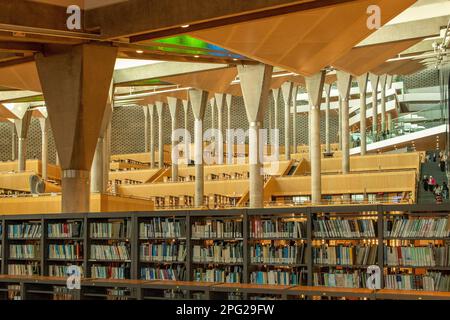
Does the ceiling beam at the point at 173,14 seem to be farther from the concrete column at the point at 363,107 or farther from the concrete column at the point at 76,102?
the concrete column at the point at 363,107

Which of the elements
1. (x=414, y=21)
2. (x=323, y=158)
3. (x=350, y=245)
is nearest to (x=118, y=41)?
(x=350, y=245)

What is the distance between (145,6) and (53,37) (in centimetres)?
239

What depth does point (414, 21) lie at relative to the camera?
21375mm

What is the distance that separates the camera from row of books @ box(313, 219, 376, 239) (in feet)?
30.5

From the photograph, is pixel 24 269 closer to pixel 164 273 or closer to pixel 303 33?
pixel 164 273

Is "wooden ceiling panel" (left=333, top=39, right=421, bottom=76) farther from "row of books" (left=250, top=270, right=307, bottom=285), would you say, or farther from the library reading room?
"row of books" (left=250, top=270, right=307, bottom=285)

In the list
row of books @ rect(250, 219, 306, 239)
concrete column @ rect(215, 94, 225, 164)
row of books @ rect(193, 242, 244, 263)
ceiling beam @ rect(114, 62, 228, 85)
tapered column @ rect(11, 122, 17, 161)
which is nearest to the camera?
row of books @ rect(250, 219, 306, 239)

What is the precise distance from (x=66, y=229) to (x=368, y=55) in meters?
14.9

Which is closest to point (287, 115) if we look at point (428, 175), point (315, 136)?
point (428, 175)

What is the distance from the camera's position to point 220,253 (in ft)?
33.7

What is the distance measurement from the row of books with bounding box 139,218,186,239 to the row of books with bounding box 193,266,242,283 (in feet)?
2.06

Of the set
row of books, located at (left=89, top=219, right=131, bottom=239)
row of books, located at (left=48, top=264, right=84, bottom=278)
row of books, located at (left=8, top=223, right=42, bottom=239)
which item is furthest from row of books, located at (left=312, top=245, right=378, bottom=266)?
row of books, located at (left=8, top=223, right=42, bottom=239)

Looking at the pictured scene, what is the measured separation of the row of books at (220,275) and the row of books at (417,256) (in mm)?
2216
